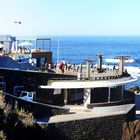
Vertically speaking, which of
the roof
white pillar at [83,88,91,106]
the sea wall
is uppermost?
the roof

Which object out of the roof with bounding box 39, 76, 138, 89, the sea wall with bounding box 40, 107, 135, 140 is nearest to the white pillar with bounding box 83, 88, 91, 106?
the roof with bounding box 39, 76, 138, 89

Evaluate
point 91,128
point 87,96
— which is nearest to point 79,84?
point 87,96

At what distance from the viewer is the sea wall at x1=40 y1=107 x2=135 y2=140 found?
93.4 feet

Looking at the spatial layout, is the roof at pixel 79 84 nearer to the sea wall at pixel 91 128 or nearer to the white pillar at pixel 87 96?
the white pillar at pixel 87 96

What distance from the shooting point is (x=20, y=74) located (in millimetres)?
34000

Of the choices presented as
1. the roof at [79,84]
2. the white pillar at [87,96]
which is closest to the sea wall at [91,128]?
the roof at [79,84]

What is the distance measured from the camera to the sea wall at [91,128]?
2845cm

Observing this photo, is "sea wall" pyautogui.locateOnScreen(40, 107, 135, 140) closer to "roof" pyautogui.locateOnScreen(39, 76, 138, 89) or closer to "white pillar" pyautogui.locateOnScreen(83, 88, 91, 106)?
"roof" pyautogui.locateOnScreen(39, 76, 138, 89)

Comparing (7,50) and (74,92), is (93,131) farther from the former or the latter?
(7,50)

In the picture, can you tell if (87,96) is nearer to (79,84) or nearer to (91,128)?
(79,84)

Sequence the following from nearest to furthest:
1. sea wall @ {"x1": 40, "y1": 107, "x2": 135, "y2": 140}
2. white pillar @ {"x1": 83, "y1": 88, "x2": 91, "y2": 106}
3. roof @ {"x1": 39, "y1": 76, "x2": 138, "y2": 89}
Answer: sea wall @ {"x1": 40, "y1": 107, "x2": 135, "y2": 140} → roof @ {"x1": 39, "y1": 76, "x2": 138, "y2": 89} → white pillar @ {"x1": 83, "y1": 88, "x2": 91, "y2": 106}

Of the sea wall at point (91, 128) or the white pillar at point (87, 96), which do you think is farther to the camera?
the white pillar at point (87, 96)

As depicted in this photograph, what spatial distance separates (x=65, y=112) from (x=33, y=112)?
2732 millimetres

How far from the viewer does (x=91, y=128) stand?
30062 millimetres
